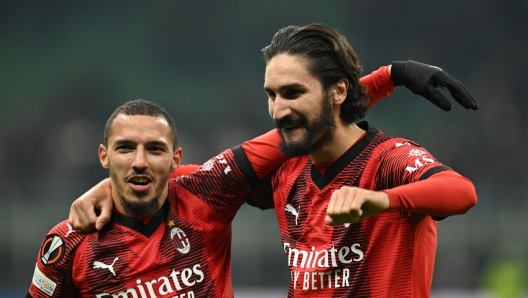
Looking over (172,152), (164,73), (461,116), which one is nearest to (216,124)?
(164,73)

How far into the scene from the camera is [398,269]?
→ 285 centimetres

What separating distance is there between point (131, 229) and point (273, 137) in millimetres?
818

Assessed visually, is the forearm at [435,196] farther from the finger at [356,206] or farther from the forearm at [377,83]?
the forearm at [377,83]

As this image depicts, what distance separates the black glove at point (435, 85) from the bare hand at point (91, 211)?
1573 mm

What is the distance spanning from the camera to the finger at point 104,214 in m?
3.32

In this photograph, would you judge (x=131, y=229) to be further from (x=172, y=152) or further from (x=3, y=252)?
(x=3, y=252)

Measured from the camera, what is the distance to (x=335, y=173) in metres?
3.06

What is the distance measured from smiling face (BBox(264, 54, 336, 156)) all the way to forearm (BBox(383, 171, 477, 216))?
0.64m

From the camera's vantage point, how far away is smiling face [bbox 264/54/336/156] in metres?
2.96

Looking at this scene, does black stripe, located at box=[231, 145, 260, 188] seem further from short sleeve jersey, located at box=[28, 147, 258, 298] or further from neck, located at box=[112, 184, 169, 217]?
neck, located at box=[112, 184, 169, 217]

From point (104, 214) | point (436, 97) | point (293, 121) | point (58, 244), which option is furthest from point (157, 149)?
point (436, 97)

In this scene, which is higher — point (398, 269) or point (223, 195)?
point (223, 195)

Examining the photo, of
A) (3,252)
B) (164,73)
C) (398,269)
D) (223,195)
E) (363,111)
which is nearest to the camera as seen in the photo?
(398,269)

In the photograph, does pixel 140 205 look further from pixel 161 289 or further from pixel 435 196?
pixel 435 196
